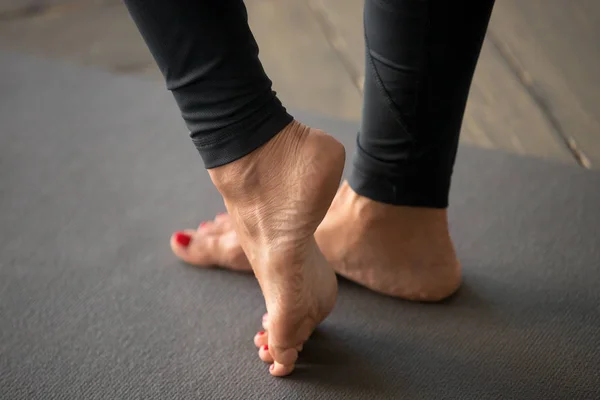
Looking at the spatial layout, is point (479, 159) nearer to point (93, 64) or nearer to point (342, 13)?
point (342, 13)

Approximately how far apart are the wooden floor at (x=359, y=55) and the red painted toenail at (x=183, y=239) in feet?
1.80

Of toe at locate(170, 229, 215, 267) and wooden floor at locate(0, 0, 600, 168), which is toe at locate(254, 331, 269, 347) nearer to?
toe at locate(170, 229, 215, 267)

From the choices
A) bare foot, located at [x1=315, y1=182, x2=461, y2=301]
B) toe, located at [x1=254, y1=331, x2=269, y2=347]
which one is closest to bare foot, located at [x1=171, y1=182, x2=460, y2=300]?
bare foot, located at [x1=315, y1=182, x2=461, y2=301]

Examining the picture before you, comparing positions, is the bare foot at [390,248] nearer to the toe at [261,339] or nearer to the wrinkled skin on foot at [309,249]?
the wrinkled skin on foot at [309,249]

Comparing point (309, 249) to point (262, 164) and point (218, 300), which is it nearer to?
point (262, 164)

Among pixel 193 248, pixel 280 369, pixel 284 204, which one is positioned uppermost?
pixel 284 204

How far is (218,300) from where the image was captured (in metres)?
0.97

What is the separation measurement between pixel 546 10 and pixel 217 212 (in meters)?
1.19

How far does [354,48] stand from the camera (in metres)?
1.70

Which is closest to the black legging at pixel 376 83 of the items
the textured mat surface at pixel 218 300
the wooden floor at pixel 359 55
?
the textured mat surface at pixel 218 300

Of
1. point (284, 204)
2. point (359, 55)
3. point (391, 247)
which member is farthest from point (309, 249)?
point (359, 55)

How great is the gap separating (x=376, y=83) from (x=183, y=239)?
1.36 feet

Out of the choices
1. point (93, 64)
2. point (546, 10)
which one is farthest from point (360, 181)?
point (546, 10)

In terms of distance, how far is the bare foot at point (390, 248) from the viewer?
892 mm
